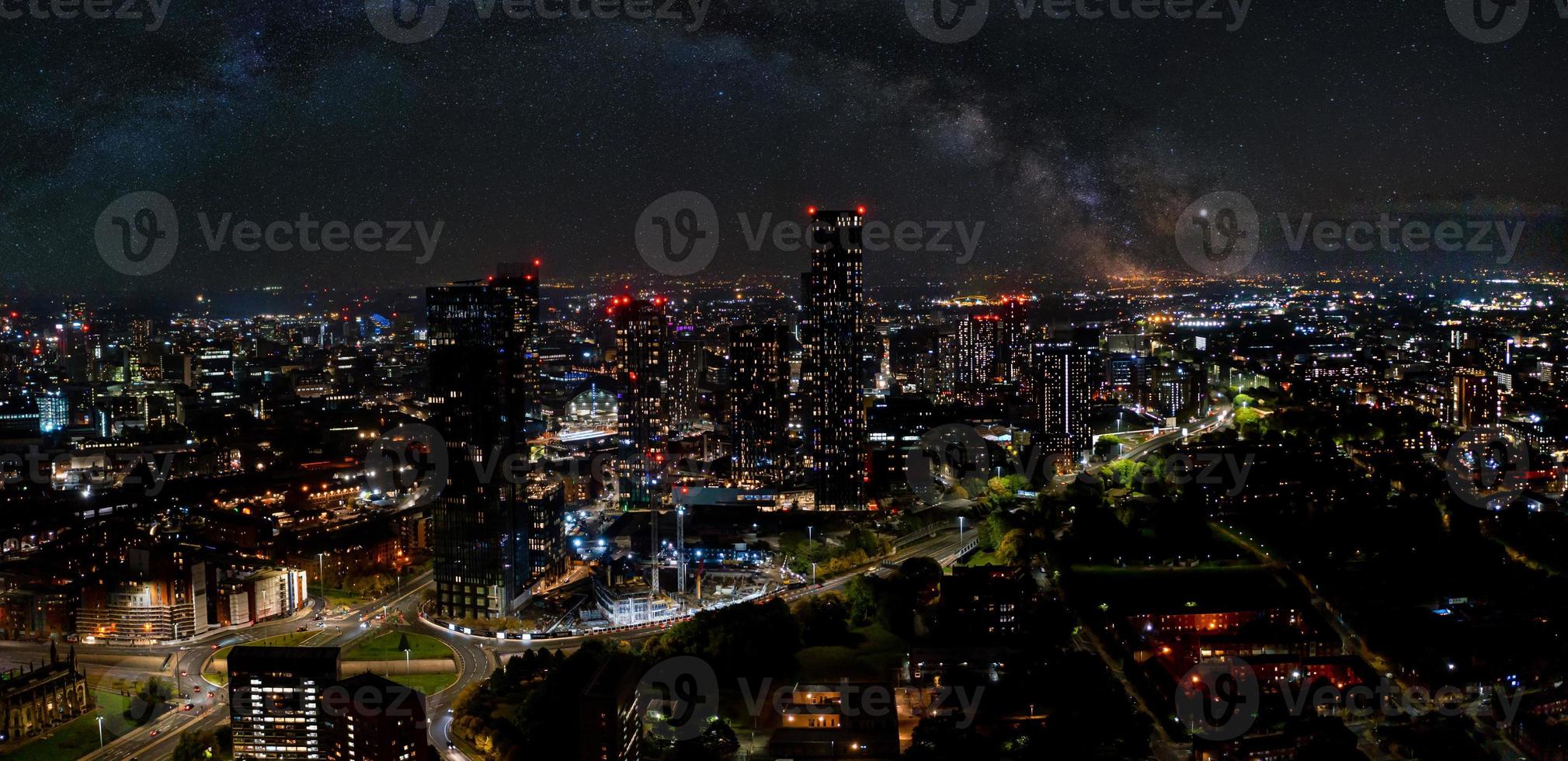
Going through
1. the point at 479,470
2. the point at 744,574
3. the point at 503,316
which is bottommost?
the point at 744,574

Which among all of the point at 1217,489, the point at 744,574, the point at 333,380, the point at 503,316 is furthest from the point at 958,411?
the point at 333,380

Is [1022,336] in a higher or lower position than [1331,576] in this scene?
higher

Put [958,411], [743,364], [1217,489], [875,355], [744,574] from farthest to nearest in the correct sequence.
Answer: [875,355] → [958,411] → [743,364] → [1217,489] → [744,574]

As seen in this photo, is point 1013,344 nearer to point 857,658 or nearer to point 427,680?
point 857,658

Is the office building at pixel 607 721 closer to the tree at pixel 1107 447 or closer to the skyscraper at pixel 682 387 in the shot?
the skyscraper at pixel 682 387

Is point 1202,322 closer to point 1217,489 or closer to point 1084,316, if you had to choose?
point 1084,316

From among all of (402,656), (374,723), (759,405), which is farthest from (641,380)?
(374,723)
